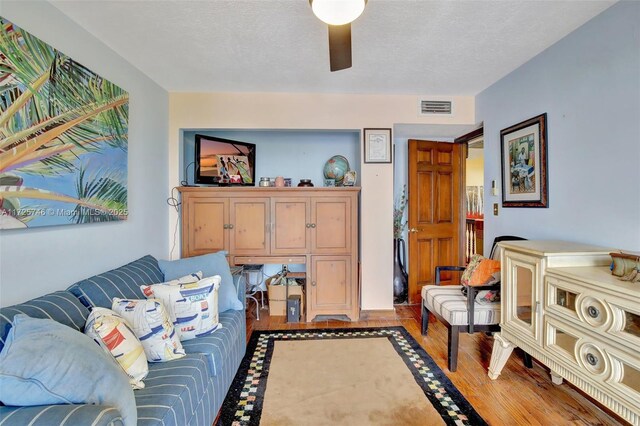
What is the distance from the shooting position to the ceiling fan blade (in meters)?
1.42

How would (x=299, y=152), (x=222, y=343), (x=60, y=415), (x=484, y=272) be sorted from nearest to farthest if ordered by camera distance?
1. (x=60, y=415)
2. (x=222, y=343)
3. (x=484, y=272)
4. (x=299, y=152)

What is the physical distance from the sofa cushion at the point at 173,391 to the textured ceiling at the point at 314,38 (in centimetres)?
198

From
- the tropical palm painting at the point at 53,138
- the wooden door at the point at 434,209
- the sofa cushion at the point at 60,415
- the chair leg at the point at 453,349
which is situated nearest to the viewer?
the sofa cushion at the point at 60,415

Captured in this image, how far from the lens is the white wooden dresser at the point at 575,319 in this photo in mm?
1224

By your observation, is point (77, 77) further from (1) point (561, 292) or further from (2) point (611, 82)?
(2) point (611, 82)

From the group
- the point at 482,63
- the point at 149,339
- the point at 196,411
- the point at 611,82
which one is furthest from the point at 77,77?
the point at 611,82

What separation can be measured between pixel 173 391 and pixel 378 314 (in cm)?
228

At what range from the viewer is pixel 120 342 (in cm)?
127

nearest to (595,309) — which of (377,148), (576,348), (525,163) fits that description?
(576,348)

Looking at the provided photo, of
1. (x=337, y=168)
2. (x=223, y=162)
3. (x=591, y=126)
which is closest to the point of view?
(x=591, y=126)

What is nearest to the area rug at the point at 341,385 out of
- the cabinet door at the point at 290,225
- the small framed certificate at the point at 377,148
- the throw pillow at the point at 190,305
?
the throw pillow at the point at 190,305

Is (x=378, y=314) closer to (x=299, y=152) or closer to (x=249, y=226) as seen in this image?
(x=249, y=226)

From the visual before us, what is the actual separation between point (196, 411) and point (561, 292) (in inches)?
76.2

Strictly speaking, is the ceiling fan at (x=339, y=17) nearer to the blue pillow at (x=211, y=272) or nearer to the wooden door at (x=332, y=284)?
the blue pillow at (x=211, y=272)
